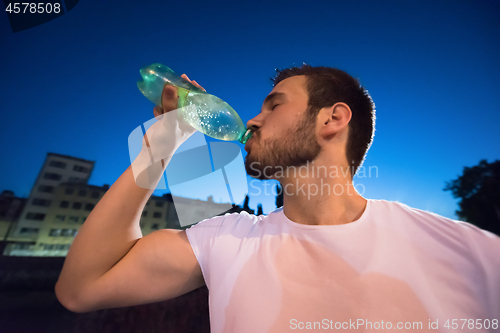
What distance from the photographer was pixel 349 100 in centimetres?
116

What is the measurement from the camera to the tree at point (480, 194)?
25.2ft

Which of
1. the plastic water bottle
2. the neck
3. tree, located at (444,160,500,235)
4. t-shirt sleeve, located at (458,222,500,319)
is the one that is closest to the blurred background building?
the plastic water bottle

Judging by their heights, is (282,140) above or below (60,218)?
below

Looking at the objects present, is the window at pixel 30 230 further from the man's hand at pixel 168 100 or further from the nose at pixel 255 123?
the nose at pixel 255 123

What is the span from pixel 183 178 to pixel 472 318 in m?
1.65

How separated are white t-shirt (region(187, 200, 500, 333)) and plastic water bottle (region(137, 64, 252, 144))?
2.25 ft

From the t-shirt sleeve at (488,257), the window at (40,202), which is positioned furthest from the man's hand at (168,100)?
the window at (40,202)

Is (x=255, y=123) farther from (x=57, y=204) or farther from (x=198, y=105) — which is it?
(x=57, y=204)

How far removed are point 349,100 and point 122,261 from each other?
4.75ft

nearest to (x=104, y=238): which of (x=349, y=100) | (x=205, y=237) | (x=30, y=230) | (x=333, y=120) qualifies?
(x=205, y=237)

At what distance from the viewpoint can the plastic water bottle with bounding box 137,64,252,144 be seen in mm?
1194

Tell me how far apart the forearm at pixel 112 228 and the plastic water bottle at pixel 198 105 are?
Result: 0.34 meters

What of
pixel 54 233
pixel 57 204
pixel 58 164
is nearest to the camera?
pixel 54 233

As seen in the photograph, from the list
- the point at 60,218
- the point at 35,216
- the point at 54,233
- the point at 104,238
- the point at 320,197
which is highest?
the point at 35,216
